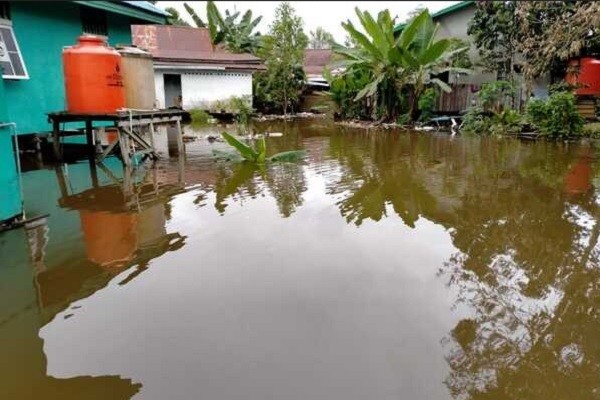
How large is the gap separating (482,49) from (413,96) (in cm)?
334

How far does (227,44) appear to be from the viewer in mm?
30953

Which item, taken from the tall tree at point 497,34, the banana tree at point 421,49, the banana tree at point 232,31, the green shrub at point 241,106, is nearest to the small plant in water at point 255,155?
the banana tree at point 421,49

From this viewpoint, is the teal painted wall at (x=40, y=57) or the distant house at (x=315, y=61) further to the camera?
the distant house at (x=315, y=61)

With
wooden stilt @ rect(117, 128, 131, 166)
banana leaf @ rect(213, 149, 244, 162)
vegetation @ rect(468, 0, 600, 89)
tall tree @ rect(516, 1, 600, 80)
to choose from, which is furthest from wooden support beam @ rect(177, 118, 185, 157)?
tall tree @ rect(516, 1, 600, 80)

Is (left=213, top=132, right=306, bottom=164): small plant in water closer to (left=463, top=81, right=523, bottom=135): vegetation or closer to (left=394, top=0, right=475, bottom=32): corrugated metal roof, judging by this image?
(left=463, top=81, right=523, bottom=135): vegetation

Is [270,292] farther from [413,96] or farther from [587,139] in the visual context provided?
[413,96]

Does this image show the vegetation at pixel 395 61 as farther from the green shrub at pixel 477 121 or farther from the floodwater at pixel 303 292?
the floodwater at pixel 303 292

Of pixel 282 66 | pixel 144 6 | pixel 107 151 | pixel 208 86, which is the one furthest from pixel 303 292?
pixel 282 66

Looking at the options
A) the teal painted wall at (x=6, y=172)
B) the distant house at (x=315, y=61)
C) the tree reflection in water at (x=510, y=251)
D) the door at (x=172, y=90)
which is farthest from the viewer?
the distant house at (x=315, y=61)

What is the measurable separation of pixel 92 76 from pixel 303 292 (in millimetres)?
7800

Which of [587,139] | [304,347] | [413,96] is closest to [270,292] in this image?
[304,347]

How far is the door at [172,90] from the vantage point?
25.9m

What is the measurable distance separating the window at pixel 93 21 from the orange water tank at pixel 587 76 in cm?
1456

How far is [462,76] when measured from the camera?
74.0ft
